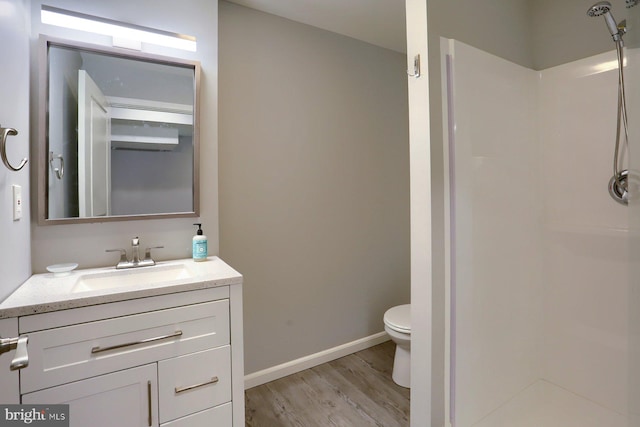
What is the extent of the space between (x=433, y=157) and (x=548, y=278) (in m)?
1.19

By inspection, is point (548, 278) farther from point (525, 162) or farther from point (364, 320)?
point (364, 320)

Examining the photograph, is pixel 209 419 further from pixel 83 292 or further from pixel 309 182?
pixel 309 182

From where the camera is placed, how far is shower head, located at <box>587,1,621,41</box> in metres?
1.30

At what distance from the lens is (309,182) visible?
226 centimetres

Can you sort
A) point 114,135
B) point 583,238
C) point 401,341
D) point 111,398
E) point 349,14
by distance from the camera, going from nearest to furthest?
point 111,398, point 114,135, point 583,238, point 401,341, point 349,14

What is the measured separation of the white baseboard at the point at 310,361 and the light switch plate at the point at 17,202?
1486 millimetres

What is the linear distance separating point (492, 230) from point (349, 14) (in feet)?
5.38

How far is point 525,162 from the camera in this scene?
1.76 metres

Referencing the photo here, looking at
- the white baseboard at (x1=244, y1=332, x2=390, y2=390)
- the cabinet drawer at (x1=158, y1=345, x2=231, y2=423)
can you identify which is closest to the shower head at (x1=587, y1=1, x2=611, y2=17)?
the cabinet drawer at (x1=158, y1=345, x2=231, y2=423)

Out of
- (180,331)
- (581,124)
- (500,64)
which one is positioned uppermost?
(500,64)

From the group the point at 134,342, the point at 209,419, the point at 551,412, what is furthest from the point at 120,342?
the point at 551,412

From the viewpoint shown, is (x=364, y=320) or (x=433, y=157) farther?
(x=364, y=320)

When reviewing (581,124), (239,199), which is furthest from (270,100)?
(581,124)

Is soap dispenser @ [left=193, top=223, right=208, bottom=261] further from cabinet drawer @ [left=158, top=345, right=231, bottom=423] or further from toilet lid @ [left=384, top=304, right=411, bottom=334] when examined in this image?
toilet lid @ [left=384, top=304, right=411, bottom=334]
